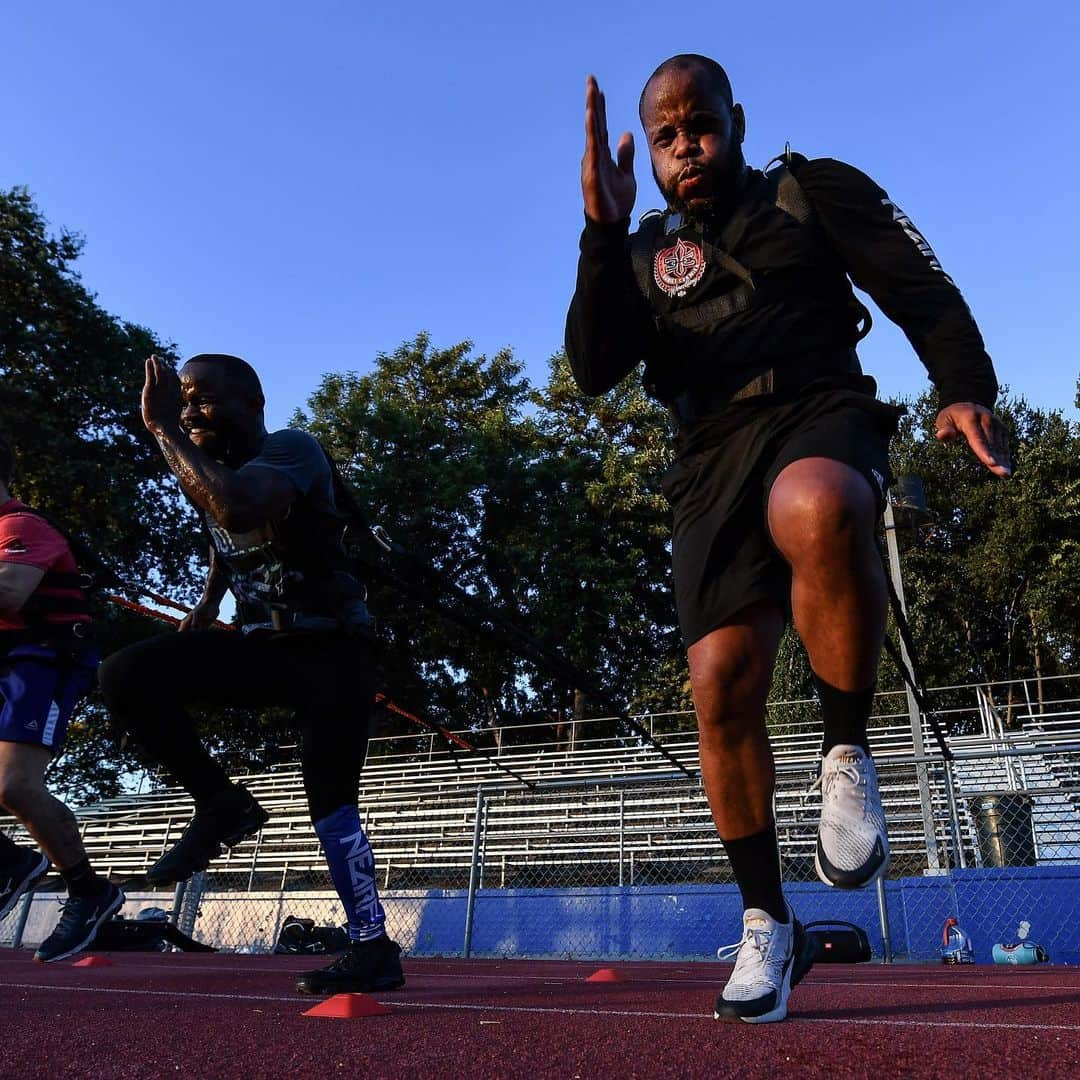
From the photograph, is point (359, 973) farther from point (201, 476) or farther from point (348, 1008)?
point (201, 476)

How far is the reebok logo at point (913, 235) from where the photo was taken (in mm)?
1970

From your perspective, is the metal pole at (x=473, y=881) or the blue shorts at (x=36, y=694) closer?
the blue shorts at (x=36, y=694)

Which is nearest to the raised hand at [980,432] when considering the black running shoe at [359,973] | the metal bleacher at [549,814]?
the black running shoe at [359,973]

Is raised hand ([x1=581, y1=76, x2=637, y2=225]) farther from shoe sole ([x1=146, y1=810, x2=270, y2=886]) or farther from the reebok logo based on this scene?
shoe sole ([x1=146, y1=810, x2=270, y2=886])

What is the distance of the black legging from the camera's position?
293 centimetres

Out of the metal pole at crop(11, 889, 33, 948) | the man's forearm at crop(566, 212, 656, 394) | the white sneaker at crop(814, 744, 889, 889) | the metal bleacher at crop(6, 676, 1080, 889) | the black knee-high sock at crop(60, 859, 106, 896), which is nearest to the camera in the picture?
the white sneaker at crop(814, 744, 889, 889)

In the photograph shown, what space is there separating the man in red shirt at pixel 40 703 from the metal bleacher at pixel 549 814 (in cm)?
528

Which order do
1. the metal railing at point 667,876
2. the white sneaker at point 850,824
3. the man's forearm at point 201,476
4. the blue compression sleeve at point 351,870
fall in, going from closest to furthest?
1. the white sneaker at point 850,824
2. the man's forearm at point 201,476
3. the blue compression sleeve at point 351,870
4. the metal railing at point 667,876

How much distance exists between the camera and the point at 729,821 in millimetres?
2033

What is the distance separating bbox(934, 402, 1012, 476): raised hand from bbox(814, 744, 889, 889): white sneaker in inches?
22.0

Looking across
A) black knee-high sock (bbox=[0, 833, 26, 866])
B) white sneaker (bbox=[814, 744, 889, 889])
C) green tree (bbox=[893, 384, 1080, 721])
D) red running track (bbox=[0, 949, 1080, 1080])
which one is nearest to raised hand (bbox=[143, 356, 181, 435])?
red running track (bbox=[0, 949, 1080, 1080])

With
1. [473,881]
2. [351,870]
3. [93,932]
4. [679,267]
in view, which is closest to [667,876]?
[473,881]

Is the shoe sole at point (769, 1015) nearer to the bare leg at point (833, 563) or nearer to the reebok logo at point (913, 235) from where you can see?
the bare leg at point (833, 563)

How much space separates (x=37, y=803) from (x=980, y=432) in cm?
341
